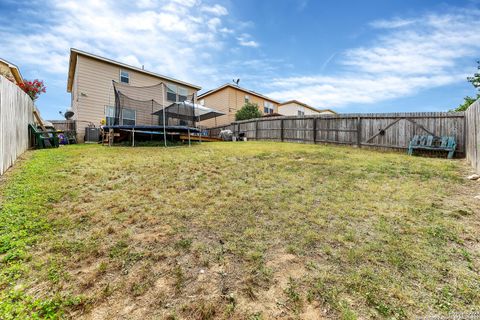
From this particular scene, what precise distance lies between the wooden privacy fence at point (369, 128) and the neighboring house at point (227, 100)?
25.8 feet

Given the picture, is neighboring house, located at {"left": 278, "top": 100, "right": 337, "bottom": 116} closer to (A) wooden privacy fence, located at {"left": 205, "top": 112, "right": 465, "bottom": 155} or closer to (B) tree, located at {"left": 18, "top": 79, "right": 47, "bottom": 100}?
(A) wooden privacy fence, located at {"left": 205, "top": 112, "right": 465, "bottom": 155}

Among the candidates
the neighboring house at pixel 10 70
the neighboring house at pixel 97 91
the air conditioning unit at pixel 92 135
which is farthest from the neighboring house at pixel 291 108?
the neighboring house at pixel 10 70

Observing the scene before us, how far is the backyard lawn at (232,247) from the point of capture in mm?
1857

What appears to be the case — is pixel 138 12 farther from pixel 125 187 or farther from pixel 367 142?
pixel 367 142

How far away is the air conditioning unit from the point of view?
A: 520 inches

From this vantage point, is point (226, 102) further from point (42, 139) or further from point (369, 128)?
point (42, 139)

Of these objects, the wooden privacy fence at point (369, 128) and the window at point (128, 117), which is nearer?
the wooden privacy fence at point (369, 128)

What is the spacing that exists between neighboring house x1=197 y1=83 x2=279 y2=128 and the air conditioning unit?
35.7 ft

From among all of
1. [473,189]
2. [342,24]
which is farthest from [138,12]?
[473,189]

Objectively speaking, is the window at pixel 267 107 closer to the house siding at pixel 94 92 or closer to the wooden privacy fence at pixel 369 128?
the wooden privacy fence at pixel 369 128

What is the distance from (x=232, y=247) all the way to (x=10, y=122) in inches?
260

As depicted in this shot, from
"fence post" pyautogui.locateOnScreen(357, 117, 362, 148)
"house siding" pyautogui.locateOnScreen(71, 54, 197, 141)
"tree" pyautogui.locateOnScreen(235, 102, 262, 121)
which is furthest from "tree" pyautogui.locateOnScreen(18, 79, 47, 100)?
"fence post" pyautogui.locateOnScreen(357, 117, 362, 148)

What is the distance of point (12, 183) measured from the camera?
4.20 m

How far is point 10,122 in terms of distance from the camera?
552cm
